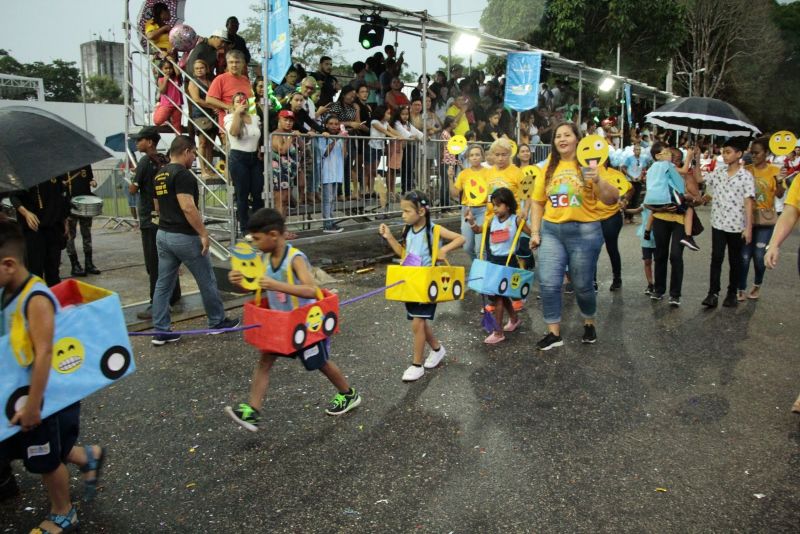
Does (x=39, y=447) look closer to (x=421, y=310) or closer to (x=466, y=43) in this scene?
(x=421, y=310)

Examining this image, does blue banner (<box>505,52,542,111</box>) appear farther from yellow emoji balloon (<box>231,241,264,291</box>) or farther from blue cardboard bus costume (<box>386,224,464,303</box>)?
yellow emoji balloon (<box>231,241,264,291</box>)

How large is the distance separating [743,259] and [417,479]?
5708 millimetres

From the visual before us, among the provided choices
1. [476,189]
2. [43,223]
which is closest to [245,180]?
Answer: [43,223]

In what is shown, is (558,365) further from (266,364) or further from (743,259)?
(743,259)

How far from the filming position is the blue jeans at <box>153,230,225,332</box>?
593cm

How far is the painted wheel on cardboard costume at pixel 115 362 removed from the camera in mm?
2998

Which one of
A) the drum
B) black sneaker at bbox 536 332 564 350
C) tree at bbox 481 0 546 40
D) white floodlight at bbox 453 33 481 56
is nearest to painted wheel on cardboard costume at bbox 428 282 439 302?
black sneaker at bbox 536 332 564 350

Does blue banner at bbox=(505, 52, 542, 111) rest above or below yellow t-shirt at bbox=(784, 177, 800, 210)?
above

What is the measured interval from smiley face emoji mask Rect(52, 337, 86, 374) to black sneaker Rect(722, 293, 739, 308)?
6930mm

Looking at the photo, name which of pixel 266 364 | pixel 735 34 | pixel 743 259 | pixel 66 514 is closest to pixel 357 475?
pixel 266 364

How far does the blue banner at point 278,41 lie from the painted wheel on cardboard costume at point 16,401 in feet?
19.3

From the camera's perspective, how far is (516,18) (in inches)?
Answer: 1007

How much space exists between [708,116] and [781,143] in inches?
62.7

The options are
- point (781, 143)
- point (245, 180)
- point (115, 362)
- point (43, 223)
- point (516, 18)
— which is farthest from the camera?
point (516, 18)
